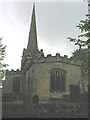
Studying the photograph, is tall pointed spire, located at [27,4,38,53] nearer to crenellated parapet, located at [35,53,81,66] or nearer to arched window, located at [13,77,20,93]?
arched window, located at [13,77,20,93]

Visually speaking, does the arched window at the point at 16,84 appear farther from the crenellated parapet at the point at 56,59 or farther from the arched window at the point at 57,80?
the arched window at the point at 57,80

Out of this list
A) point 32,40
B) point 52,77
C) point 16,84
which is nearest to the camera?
point 52,77

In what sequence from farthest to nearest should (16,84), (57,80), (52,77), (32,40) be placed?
1. (32,40)
2. (16,84)
3. (52,77)
4. (57,80)

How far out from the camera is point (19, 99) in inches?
1292

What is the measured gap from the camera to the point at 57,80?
36500mm

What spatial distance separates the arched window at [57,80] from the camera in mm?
36156

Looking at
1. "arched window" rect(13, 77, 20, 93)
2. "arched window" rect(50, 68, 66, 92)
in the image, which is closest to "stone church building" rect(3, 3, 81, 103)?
"arched window" rect(50, 68, 66, 92)

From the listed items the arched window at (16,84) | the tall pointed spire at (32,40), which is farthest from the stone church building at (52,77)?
the tall pointed spire at (32,40)

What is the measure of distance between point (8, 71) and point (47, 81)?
35.2 feet

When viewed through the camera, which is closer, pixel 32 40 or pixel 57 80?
pixel 57 80

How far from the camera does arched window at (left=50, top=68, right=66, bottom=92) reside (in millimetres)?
36156

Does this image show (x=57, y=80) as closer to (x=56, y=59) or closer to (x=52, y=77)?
(x=52, y=77)

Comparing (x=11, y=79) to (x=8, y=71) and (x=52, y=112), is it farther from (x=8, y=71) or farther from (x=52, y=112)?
(x=52, y=112)

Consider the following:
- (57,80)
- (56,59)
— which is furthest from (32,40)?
(57,80)
